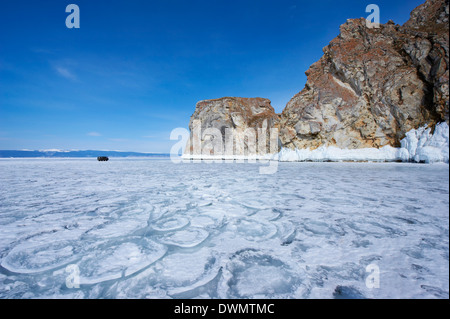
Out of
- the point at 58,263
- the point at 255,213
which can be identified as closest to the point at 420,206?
the point at 255,213

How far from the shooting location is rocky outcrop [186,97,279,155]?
4250 centimetres

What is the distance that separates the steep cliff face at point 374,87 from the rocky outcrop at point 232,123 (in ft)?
44.7

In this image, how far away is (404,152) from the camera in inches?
768

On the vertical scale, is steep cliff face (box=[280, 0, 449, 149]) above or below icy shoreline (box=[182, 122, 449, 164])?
above

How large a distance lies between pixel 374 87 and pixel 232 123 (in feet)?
85.6

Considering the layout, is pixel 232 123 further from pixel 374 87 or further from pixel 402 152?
pixel 402 152

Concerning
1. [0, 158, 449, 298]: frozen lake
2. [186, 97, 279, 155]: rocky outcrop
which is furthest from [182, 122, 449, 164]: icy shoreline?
[0, 158, 449, 298]: frozen lake

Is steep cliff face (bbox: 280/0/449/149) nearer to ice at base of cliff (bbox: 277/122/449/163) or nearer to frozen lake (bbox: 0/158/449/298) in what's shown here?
ice at base of cliff (bbox: 277/122/449/163)

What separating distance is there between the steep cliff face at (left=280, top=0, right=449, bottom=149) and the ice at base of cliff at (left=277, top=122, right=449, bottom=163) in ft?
2.88

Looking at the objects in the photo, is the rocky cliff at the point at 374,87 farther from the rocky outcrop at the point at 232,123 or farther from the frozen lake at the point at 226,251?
the frozen lake at the point at 226,251

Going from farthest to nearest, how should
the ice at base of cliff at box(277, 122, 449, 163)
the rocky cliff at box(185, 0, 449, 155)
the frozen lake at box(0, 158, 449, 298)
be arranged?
the rocky cliff at box(185, 0, 449, 155) → the ice at base of cliff at box(277, 122, 449, 163) → the frozen lake at box(0, 158, 449, 298)

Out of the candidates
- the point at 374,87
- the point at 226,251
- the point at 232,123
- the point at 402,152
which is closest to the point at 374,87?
the point at 374,87

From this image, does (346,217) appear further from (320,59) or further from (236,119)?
(236,119)
